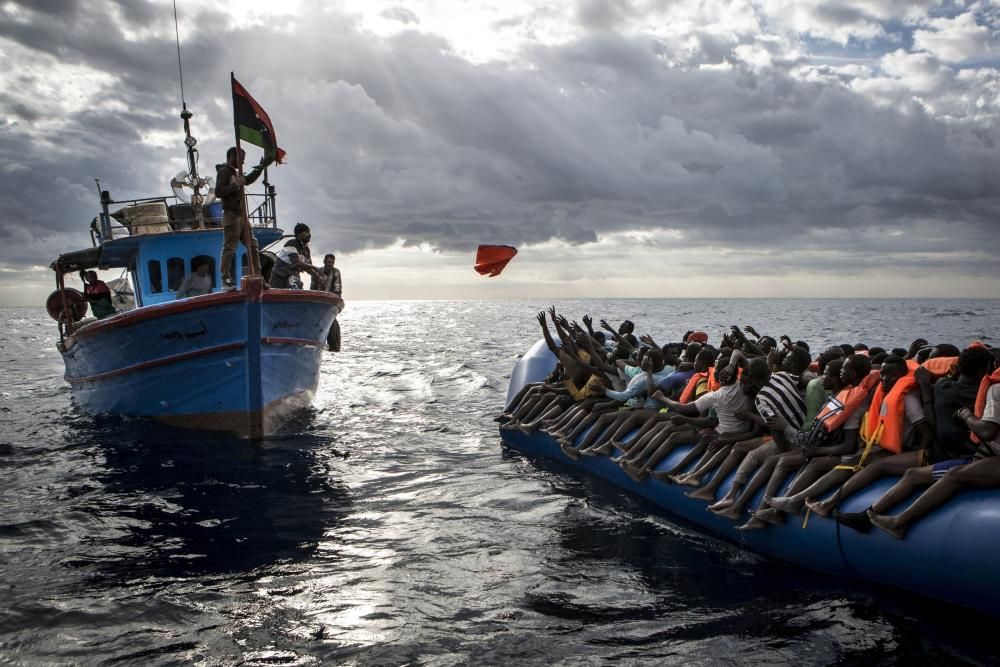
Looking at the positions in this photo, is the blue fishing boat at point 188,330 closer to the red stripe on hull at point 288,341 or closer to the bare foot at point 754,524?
the red stripe on hull at point 288,341

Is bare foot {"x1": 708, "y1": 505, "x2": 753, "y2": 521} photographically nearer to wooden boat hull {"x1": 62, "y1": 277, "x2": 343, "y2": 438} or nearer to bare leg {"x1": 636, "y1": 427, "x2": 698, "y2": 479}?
bare leg {"x1": 636, "y1": 427, "x2": 698, "y2": 479}

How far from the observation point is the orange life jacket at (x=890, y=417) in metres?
6.16

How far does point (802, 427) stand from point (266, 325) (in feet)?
29.6

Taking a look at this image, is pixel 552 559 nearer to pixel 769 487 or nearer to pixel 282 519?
pixel 769 487

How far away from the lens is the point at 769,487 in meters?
6.83

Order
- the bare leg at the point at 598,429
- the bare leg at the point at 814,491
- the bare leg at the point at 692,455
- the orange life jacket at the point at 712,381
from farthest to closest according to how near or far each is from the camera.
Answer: the bare leg at the point at 598,429 → the orange life jacket at the point at 712,381 → the bare leg at the point at 692,455 → the bare leg at the point at 814,491

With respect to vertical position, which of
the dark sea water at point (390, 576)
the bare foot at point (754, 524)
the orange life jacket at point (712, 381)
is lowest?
the dark sea water at point (390, 576)

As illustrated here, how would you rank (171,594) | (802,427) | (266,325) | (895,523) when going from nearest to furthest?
(895,523) → (171,594) → (802,427) → (266,325)

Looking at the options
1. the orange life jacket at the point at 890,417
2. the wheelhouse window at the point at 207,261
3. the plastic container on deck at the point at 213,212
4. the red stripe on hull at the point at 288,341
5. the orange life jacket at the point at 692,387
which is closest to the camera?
the orange life jacket at the point at 890,417

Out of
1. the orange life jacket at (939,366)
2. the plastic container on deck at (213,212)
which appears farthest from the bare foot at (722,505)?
the plastic container on deck at (213,212)

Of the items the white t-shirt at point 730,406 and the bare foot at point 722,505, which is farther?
the white t-shirt at point 730,406

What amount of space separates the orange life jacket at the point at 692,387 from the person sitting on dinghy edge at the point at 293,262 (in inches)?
324

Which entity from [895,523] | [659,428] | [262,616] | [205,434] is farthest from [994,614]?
[205,434]

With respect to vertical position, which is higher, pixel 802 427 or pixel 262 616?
pixel 802 427
